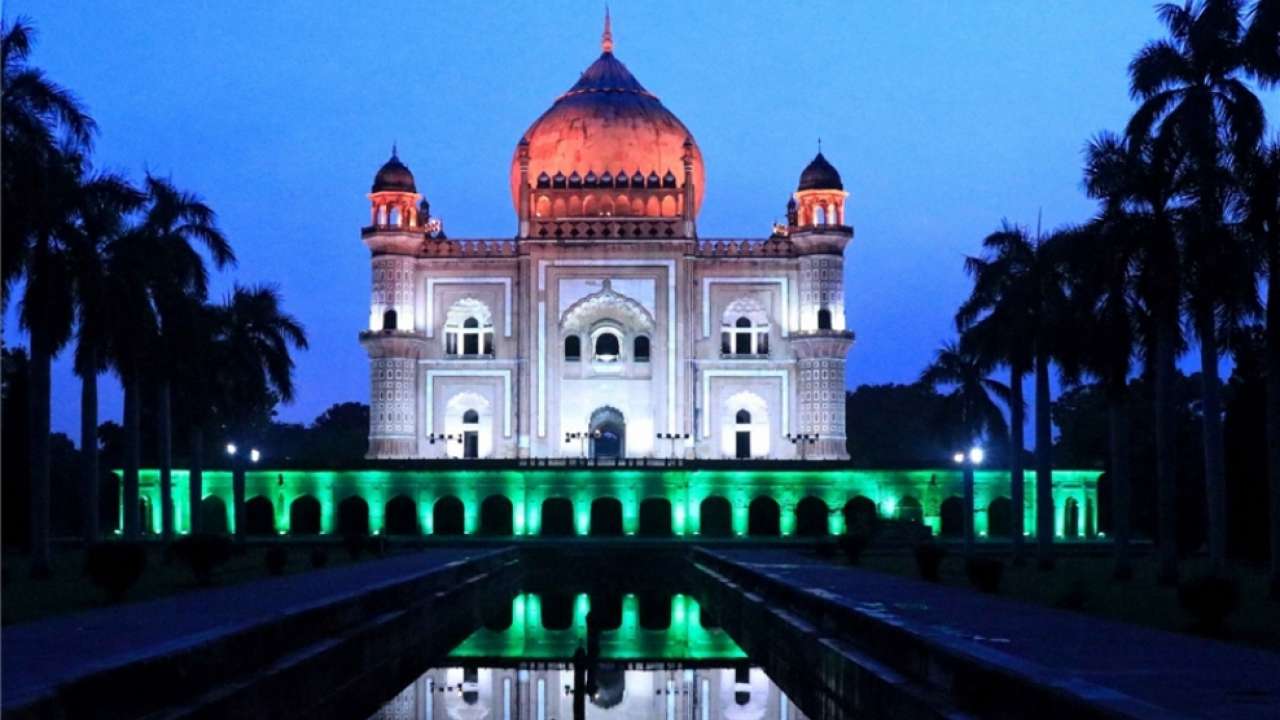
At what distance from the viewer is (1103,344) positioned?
2627 cm

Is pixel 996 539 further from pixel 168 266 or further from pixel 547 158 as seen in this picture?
pixel 168 266

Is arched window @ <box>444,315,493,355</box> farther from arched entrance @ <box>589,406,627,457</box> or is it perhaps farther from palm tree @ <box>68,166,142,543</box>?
palm tree @ <box>68,166,142,543</box>

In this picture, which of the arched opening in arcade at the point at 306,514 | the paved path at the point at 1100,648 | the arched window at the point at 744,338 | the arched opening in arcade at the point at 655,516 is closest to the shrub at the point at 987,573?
the paved path at the point at 1100,648

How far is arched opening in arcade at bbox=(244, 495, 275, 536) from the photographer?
166 ft

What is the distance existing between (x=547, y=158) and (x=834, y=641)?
4222 cm

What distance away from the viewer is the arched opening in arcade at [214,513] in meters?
50.5

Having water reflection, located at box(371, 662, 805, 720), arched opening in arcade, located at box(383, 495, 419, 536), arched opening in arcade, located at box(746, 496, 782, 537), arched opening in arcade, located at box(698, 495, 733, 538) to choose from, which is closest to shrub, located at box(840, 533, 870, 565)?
water reflection, located at box(371, 662, 805, 720)

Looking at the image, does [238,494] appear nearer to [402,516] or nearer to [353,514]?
[353,514]

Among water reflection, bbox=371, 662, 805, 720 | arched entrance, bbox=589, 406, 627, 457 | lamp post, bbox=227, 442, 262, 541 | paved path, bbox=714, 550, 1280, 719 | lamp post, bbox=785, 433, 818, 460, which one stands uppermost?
arched entrance, bbox=589, 406, 627, 457

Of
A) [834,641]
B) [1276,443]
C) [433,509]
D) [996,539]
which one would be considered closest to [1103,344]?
[1276,443]

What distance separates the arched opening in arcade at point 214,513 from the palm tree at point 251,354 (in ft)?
35.3

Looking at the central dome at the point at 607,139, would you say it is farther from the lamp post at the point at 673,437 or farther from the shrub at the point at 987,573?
the shrub at the point at 987,573

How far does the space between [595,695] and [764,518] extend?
34.1 metres

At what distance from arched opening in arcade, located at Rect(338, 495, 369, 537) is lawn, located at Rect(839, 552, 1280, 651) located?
19143 millimetres
